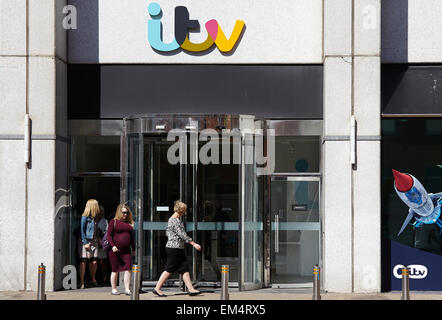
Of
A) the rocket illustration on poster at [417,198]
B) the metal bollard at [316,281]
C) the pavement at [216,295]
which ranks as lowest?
the pavement at [216,295]

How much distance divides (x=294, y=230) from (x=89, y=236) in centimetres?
424

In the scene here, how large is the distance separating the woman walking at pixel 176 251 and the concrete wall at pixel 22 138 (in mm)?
2422

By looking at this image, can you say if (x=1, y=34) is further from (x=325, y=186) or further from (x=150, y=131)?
(x=325, y=186)

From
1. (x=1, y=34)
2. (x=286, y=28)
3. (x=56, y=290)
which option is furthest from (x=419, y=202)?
(x=1, y=34)

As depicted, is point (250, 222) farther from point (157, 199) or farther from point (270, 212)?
point (157, 199)

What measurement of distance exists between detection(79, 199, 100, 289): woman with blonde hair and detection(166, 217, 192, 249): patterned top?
2044 mm

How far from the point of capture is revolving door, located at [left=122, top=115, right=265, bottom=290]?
605 inches

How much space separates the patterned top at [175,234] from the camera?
14.2 metres

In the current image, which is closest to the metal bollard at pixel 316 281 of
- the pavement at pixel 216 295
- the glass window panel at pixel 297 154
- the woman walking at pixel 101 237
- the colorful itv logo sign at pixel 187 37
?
the pavement at pixel 216 295

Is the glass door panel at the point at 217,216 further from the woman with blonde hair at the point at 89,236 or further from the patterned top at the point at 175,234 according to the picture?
the woman with blonde hair at the point at 89,236

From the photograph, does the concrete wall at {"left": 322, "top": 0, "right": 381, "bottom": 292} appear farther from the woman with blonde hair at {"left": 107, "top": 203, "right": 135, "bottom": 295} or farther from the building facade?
the woman with blonde hair at {"left": 107, "top": 203, "right": 135, "bottom": 295}

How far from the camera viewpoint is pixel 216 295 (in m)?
14.5

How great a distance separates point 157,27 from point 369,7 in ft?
14.4

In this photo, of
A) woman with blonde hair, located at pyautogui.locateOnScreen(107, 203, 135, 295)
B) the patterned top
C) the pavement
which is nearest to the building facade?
the pavement
